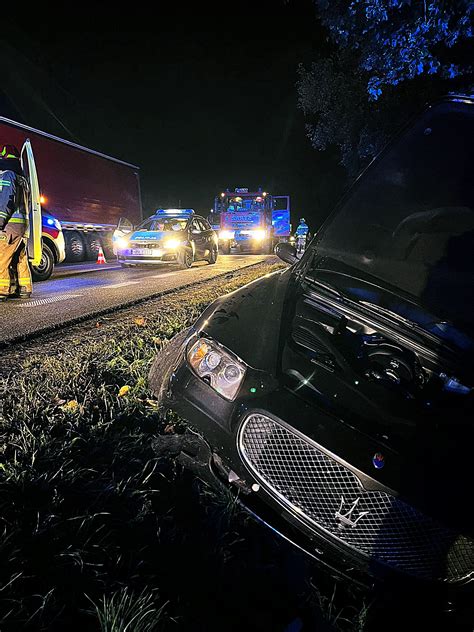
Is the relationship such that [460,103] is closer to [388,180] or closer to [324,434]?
[388,180]

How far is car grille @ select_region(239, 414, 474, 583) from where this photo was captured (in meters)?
1.19

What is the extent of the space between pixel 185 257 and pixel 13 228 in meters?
5.79

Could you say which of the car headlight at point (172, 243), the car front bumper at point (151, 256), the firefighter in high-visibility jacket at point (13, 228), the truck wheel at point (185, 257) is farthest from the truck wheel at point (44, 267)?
the truck wheel at point (185, 257)

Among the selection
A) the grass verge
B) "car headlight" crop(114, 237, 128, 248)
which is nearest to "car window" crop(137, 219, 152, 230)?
"car headlight" crop(114, 237, 128, 248)

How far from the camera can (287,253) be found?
9.41ft

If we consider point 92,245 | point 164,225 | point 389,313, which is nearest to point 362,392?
point 389,313

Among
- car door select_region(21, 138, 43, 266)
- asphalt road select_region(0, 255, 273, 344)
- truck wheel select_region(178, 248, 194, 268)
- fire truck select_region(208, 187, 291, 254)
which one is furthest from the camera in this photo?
fire truck select_region(208, 187, 291, 254)

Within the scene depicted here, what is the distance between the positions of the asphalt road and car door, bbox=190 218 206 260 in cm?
196

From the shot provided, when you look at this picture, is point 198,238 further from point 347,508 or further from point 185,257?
point 347,508

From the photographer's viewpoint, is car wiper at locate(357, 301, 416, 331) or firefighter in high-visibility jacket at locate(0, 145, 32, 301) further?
firefighter in high-visibility jacket at locate(0, 145, 32, 301)

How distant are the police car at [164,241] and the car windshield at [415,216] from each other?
27.0ft

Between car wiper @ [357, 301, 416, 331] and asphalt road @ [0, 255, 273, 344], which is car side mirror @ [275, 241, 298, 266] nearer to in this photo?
car wiper @ [357, 301, 416, 331]

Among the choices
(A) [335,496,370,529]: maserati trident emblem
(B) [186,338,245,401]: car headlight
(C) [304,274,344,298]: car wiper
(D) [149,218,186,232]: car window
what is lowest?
(A) [335,496,370,529]: maserati trident emblem

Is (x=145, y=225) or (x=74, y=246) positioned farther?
(x=74, y=246)
